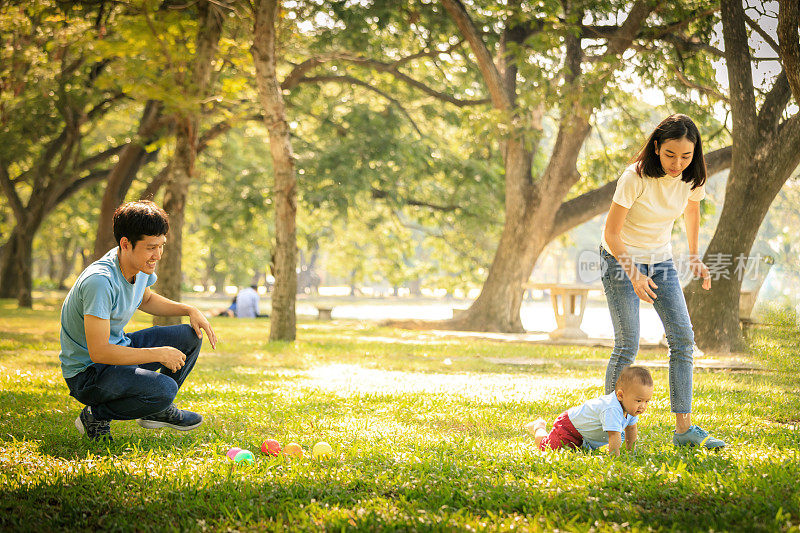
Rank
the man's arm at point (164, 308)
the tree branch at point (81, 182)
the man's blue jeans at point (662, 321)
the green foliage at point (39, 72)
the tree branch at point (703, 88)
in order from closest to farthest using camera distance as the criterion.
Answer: the man's blue jeans at point (662, 321) → the man's arm at point (164, 308) → the tree branch at point (703, 88) → the green foliage at point (39, 72) → the tree branch at point (81, 182)

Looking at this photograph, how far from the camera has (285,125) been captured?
1250 cm

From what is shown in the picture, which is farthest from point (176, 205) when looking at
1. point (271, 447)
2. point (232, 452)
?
point (232, 452)

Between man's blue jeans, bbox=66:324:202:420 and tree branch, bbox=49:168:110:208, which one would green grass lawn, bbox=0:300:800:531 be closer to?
man's blue jeans, bbox=66:324:202:420

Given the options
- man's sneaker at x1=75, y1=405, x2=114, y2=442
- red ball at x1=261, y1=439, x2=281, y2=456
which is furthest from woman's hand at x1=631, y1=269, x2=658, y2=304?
man's sneaker at x1=75, y1=405, x2=114, y2=442

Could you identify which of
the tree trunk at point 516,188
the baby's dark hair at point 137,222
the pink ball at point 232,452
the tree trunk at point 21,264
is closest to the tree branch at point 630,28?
the tree trunk at point 516,188

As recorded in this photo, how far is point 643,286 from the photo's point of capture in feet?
14.6

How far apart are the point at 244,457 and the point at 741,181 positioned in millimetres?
10273

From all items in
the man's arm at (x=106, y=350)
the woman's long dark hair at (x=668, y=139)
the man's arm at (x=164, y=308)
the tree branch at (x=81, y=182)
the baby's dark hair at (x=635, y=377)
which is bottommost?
the baby's dark hair at (x=635, y=377)

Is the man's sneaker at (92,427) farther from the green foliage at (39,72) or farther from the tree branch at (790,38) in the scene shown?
the green foliage at (39,72)

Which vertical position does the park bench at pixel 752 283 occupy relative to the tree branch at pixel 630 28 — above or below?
below

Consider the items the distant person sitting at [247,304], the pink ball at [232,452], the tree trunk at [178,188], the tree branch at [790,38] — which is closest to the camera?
the pink ball at [232,452]

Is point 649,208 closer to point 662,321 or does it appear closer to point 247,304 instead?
point 662,321

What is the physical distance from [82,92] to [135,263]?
1885cm

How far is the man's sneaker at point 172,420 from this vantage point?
462cm
